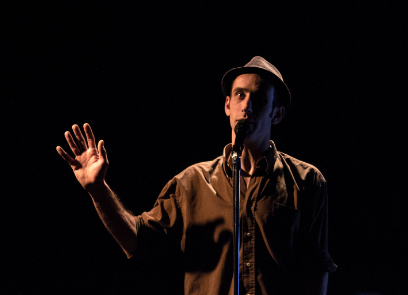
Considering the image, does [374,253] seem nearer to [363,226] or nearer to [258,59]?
[363,226]

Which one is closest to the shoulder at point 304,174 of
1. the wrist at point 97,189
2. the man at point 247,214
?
the man at point 247,214

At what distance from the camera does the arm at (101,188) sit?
1.62 meters

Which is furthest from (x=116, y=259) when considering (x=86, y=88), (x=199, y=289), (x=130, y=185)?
(x=86, y=88)

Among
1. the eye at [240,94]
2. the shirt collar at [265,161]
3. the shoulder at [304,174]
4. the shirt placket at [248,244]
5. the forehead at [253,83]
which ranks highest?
the forehead at [253,83]

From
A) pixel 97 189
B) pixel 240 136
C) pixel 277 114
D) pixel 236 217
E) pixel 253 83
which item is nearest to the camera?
pixel 236 217

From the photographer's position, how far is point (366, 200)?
2.82 m

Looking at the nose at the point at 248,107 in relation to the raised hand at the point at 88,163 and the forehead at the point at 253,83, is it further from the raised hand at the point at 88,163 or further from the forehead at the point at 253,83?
the raised hand at the point at 88,163

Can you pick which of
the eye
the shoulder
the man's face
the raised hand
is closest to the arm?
the raised hand

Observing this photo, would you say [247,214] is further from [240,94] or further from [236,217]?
[240,94]

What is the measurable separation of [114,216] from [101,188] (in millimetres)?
150

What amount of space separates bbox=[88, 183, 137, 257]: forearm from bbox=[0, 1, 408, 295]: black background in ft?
2.70

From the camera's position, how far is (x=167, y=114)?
289 centimetres

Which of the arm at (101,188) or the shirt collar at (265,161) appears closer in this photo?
the arm at (101,188)

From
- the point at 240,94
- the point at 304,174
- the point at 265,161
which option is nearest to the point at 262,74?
the point at 240,94
